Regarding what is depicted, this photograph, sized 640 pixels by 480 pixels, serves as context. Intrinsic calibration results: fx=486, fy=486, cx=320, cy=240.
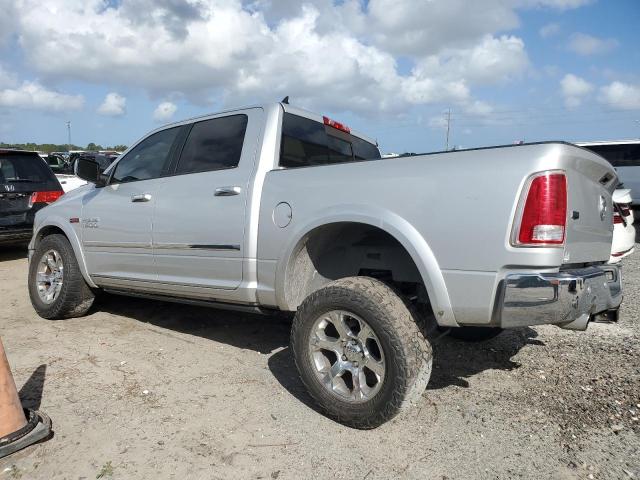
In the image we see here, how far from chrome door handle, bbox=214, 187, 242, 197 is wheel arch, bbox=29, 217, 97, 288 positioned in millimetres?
1958

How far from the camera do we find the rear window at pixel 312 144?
3.58 m

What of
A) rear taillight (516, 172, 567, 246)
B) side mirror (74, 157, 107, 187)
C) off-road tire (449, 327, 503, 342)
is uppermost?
side mirror (74, 157, 107, 187)

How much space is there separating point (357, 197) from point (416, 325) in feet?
2.59

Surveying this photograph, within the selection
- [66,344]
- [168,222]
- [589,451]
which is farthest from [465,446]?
[66,344]

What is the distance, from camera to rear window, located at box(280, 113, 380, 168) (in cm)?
358

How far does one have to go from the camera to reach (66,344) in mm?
4164

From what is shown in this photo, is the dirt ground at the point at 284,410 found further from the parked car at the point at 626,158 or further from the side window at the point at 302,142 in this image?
the parked car at the point at 626,158

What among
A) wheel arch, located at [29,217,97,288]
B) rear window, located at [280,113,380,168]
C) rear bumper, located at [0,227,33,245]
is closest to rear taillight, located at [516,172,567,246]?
rear window, located at [280,113,380,168]

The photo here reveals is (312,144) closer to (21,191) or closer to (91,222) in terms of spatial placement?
(91,222)

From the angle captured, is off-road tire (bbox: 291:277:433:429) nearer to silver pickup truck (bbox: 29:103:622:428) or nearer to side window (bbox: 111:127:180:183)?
silver pickup truck (bbox: 29:103:622:428)

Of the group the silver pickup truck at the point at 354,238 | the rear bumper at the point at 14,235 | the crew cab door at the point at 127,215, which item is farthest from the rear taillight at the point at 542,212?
the rear bumper at the point at 14,235

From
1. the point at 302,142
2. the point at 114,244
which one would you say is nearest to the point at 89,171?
the point at 114,244

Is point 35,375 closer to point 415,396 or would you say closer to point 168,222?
point 168,222

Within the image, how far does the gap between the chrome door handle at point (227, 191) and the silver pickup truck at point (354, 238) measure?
1cm
